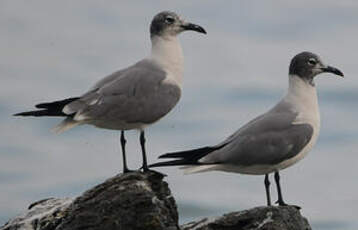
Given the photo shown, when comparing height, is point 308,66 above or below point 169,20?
below

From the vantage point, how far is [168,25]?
508 inches

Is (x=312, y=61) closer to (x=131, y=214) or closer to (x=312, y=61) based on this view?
(x=312, y=61)

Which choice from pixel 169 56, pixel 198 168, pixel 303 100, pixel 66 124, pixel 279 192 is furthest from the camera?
pixel 169 56

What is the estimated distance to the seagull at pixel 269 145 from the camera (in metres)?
11.3

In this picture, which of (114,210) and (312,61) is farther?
(312,61)

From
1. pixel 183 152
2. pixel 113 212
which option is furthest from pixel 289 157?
pixel 113 212

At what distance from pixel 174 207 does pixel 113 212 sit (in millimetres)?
866

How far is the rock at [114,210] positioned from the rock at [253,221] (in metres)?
0.38

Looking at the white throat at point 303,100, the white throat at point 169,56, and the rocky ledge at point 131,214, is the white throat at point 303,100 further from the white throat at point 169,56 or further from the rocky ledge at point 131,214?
the rocky ledge at point 131,214

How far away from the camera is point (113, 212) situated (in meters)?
9.39

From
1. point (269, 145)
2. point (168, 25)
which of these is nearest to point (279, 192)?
point (269, 145)

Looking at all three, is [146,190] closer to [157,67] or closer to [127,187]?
[127,187]

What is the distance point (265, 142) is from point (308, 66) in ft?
5.22

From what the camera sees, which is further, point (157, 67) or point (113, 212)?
point (157, 67)
